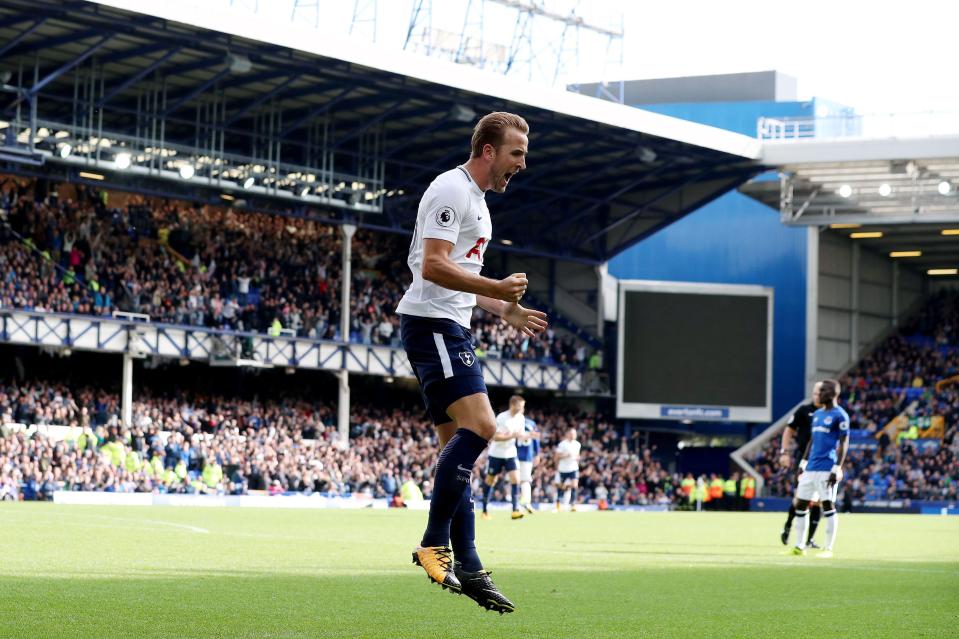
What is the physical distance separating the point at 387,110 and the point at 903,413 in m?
22.7

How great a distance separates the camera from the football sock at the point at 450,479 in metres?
7.55

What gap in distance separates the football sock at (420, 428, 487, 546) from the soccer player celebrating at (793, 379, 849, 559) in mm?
11046

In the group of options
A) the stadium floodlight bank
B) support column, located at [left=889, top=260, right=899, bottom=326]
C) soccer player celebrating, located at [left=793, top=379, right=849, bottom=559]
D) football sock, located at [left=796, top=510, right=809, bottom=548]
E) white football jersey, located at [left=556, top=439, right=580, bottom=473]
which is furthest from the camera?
support column, located at [left=889, top=260, right=899, bottom=326]

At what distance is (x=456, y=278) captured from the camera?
23.9 ft

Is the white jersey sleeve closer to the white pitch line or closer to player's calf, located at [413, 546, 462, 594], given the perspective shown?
player's calf, located at [413, 546, 462, 594]

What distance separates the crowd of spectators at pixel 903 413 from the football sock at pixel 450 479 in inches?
1697

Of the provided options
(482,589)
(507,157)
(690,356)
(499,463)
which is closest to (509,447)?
(499,463)

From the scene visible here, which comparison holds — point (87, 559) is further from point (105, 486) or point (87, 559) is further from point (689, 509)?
point (689, 509)

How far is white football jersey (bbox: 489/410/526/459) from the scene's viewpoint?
26.0 meters

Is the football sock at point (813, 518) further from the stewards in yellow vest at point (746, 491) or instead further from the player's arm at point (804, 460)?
the stewards in yellow vest at point (746, 491)

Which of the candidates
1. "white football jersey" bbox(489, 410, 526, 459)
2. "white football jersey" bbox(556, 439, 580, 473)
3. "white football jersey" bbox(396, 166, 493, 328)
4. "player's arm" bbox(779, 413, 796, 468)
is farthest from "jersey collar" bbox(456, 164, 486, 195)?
"white football jersey" bbox(556, 439, 580, 473)

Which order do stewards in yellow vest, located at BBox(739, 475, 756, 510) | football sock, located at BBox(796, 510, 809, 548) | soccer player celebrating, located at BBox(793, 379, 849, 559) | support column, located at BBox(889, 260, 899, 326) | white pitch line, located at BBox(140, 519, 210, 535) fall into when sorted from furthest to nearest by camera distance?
support column, located at BBox(889, 260, 899, 326) < stewards in yellow vest, located at BBox(739, 475, 756, 510) < white pitch line, located at BBox(140, 519, 210, 535) < soccer player celebrating, located at BBox(793, 379, 849, 559) < football sock, located at BBox(796, 510, 809, 548)

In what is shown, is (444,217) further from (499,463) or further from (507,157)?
(499,463)

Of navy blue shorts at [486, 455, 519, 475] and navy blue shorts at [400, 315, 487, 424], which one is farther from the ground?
navy blue shorts at [400, 315, 487, 424]
